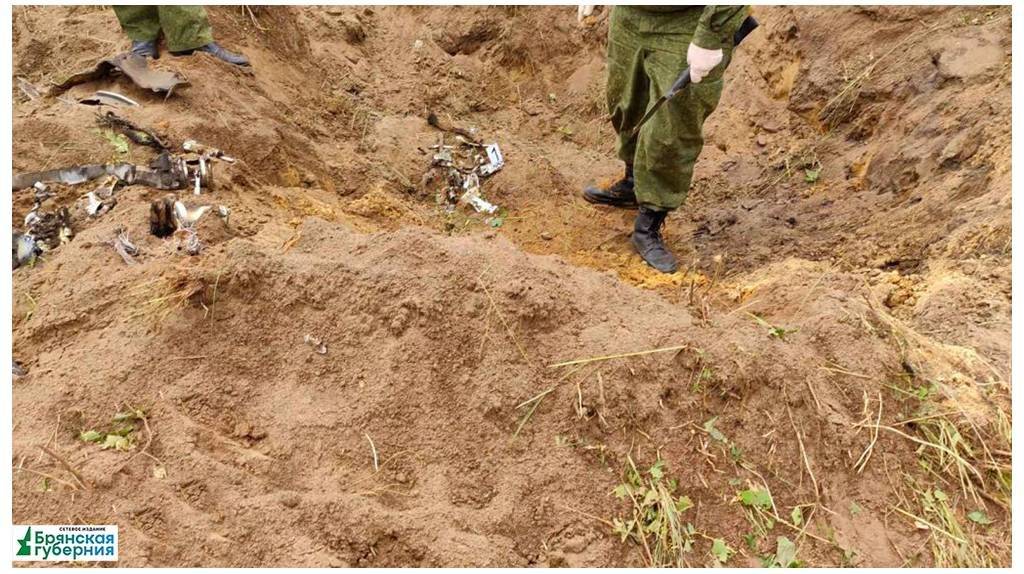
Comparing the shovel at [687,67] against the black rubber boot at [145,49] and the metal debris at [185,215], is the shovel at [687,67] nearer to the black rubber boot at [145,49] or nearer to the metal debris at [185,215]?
the metal debris at [185,215]

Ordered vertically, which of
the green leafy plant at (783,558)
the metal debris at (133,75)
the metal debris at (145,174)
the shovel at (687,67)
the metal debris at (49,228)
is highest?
the shovel at (687,67)

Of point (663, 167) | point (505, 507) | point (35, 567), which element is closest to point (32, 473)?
point (35, 567)

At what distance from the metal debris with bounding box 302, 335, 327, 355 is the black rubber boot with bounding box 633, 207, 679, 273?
5.64 ft

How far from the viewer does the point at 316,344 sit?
78.0 inches

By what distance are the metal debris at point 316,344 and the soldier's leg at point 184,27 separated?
243cm

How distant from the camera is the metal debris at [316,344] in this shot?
1977mm

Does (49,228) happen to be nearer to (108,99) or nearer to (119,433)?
(108,99)

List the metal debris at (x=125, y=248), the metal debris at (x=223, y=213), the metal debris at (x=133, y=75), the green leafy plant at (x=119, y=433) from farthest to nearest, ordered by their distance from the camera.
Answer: the metal debris at (x=133, y=75) → the metal debris at (x=223, y=213) → the metal debris at (x=125, y=248) → the green leafy plant at (x=119, y=433)

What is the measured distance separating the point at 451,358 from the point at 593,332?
16.7 inches

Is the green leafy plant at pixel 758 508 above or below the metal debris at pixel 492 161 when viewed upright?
above

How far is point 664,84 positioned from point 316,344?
71.5 inches

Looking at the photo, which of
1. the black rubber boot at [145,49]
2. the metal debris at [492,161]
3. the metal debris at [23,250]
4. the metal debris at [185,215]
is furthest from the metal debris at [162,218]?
the metal debris at [492,161]

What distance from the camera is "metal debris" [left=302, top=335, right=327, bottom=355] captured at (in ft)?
6.48

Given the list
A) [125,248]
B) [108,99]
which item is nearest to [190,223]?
[125,248]
